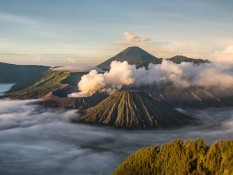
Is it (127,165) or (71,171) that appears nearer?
(127,165)

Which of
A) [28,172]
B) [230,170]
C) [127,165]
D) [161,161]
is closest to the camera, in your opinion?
[230,170]

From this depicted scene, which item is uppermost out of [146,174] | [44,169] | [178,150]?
[178,150]

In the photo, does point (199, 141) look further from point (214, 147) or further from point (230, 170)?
point (230, 170)

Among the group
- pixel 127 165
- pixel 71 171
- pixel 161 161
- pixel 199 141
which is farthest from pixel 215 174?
pixel 71 171

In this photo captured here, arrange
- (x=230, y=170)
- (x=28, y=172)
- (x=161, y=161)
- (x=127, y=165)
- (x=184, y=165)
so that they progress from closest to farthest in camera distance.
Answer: (x=230, y=170), (x=184, y=165), (x=161, y=161), (x=127, y=165), (x=28, y=172)

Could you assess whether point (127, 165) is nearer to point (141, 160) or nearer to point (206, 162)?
point (141, 160)

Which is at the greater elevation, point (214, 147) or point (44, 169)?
point (214, 147)

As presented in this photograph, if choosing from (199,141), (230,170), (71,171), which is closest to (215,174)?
(230,170)
